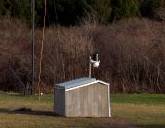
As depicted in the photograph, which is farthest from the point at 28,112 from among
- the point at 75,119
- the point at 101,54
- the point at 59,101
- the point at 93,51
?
the point at 101,54

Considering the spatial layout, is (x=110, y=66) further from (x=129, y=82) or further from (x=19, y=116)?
(x=19, y=116)

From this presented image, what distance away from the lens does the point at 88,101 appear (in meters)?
25.6

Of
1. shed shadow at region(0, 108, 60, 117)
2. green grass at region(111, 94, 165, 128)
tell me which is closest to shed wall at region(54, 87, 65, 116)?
shed shadow at region(0, 108, 60, 117)

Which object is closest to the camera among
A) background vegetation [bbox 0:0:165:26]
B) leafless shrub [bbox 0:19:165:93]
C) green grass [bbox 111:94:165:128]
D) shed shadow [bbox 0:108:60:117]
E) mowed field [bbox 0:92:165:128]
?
mowed field [bbox 0:92:165:128]

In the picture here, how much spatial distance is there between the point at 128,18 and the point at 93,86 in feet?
106

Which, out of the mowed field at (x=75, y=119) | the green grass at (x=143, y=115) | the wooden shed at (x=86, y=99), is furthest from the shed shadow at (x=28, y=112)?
the green grass at (x=143, y=115)

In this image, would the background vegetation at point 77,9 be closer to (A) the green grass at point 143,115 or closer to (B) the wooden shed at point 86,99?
(A) the green grass at point 143,115

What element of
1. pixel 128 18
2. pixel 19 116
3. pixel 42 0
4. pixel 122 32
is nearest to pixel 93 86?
pixel 19 116

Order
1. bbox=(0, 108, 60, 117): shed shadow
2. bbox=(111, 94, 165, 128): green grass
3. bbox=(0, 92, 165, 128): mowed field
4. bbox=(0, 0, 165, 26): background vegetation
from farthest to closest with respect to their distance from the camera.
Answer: bbox=(0, 0, 165, 26): background vegetation, bbox=(0, 108, 60, 117): shed shadow, bbox=(111, 94, 165, 128): green grass, bbox=(0, 92, 165, 128): mowed field

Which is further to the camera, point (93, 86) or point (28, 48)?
point (28, 48)

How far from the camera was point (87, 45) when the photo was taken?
50656 mm

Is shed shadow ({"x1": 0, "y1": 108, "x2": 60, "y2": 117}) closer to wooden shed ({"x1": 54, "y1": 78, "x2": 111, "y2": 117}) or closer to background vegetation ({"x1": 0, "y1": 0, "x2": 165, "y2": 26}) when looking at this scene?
wooden shed ({"x1": 54, "y1": 78, "x2": 111, "y2": 117})

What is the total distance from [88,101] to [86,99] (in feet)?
0.34

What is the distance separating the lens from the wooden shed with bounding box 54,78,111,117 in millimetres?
25531
